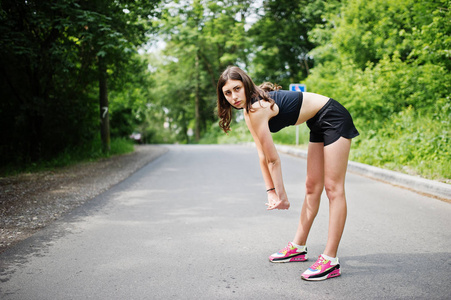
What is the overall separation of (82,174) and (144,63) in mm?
6726

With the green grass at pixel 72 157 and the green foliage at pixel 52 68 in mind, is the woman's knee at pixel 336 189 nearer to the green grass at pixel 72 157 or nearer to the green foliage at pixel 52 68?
the green foliage at pixel 52 68

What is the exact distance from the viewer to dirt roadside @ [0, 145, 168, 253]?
13.9 feet

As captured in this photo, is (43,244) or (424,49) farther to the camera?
(424,49)

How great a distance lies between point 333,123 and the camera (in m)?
2.85

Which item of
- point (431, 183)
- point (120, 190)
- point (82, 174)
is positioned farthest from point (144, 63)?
point (431, 183)

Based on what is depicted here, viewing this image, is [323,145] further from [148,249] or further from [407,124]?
[407,124]

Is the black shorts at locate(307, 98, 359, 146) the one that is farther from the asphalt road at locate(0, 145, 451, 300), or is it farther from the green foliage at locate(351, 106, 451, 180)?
the green foliage at locate(351, 106, 451, 180)

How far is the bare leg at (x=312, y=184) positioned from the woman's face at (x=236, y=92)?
2.67 ft

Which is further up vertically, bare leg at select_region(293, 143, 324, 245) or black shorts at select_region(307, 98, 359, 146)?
black shorts at select_region(307, 98, 359, 146)

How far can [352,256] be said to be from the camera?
3275 millimetres

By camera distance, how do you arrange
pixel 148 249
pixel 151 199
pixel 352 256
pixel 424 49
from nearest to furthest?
pixel 352 256 → pixel 148 249 → pixel 151 199 → pixel 424 49

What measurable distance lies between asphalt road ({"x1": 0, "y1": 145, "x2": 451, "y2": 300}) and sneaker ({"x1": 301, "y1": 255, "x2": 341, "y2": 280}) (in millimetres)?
60

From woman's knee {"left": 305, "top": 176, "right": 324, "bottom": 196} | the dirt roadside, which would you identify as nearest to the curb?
woman's knee {"left": 305, "top": 176, "right": 324, "bottom": 196}

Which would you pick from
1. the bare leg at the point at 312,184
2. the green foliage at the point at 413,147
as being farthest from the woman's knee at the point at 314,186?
the green foliage at the point at 413,147
